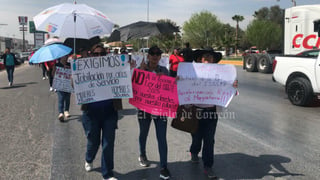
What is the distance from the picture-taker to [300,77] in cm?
917

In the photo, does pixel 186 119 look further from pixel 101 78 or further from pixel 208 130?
pixel 101 78

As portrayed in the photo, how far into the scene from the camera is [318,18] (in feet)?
45.9

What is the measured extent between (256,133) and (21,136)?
4.44 metres

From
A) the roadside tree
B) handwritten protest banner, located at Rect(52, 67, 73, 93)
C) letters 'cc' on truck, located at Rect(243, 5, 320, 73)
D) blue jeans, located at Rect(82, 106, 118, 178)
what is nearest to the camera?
blue jeans, located at Rect(82, 106, 118, 178)

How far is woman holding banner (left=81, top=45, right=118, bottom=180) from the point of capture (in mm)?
3910

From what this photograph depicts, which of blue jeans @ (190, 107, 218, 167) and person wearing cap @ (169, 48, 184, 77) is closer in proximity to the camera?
blue jeans @ (190, 107, 218, 167)

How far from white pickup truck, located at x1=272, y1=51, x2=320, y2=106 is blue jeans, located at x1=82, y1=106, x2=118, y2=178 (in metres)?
6.54

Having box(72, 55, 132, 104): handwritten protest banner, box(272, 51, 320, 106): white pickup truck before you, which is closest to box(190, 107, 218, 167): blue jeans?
box(72, 55, 132, 104): handwritten protest banner

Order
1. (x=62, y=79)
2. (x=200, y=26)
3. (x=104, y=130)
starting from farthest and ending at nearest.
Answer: (x=200, y=26)
(x=62, y=79)
(x=104, y=130)

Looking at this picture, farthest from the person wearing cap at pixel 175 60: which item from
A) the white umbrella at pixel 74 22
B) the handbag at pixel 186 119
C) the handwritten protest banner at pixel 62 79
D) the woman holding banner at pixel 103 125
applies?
the woman holding banner at pixel 103 125

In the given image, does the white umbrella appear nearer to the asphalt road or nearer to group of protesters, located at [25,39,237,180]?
group of protesters, located at [25,39,237,180]

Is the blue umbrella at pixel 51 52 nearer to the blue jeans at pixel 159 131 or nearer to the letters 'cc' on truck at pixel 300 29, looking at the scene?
the blue jeans at pixel 159 131

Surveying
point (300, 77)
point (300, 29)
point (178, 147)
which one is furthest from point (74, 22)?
point (300, 29)

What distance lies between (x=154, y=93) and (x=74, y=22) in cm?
155
